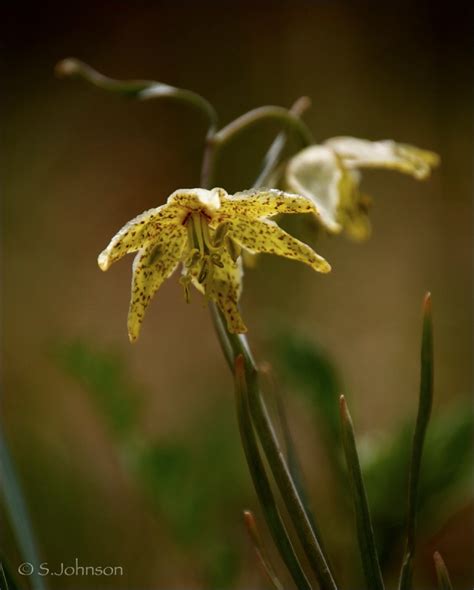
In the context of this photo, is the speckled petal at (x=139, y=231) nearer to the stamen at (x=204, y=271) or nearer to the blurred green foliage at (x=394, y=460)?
the stamen at (x=204, y=271)

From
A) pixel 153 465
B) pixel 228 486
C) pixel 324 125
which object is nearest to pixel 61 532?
pixel 228 486

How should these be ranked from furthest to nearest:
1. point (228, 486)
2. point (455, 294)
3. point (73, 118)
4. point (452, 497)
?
point (73, 118) < point (455, 294) < point (228, 486) < point (452, 497)

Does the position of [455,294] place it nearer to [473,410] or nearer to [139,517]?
[139,517]

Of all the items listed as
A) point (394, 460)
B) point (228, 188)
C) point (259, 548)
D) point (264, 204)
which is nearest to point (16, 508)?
point (259, 548)

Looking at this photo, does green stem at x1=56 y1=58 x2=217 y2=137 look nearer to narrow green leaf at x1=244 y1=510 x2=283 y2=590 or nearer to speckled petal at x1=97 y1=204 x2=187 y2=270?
speckled petal at x1=97 y1=204 x2=187 y2=270

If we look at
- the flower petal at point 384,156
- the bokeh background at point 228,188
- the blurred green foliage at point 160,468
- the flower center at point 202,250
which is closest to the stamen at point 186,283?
the flower center at point 202,250

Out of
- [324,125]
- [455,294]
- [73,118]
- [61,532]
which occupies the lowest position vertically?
[455,294]

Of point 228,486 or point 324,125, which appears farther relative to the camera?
point 324,125
